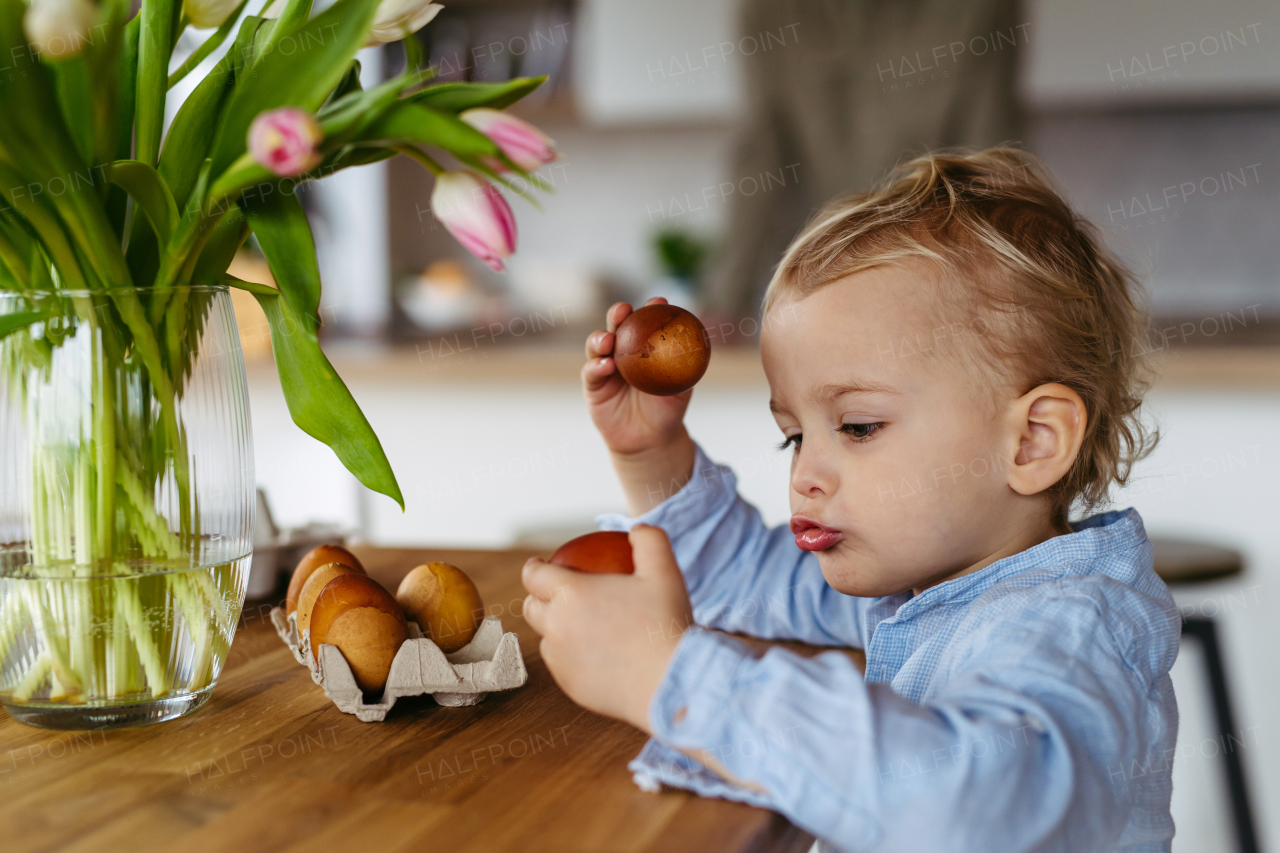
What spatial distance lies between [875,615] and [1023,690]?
0.34 meters

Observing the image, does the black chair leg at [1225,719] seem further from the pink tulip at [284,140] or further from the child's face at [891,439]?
the pink tulip at [284,140]


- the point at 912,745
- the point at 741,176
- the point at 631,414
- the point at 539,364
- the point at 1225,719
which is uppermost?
the point at 741,176

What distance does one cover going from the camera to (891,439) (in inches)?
30.6

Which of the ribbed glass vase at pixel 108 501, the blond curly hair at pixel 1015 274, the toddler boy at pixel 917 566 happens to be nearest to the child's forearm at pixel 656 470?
the toddler boy at pixel 917 566

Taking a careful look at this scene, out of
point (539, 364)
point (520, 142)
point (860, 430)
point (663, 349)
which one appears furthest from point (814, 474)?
point (539, 364)

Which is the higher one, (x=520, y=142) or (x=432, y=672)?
(x=520, y=142)

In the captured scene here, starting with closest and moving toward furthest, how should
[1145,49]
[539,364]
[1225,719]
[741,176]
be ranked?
[1225,719], [539,364], [1145,49], [741,176]

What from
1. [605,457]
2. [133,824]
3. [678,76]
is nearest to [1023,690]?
[133,824]

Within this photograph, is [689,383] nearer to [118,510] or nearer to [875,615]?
[875,615]

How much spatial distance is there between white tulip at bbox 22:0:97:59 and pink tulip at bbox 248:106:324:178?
0.11m

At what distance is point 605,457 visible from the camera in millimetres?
2613

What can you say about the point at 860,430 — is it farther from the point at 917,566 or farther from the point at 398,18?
the point at 398,18

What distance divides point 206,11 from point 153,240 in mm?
152

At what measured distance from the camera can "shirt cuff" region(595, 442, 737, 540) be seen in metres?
1.00
